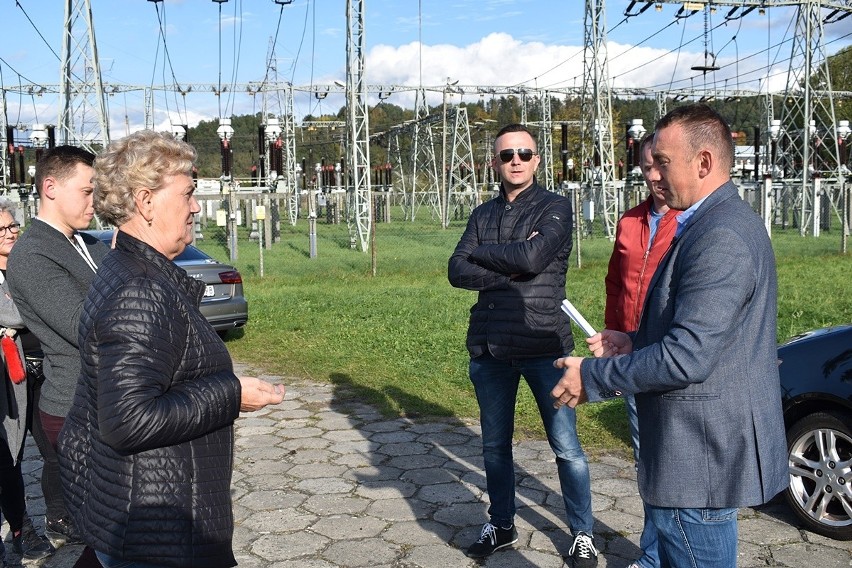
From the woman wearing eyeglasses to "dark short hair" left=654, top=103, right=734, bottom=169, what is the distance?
3.26 m

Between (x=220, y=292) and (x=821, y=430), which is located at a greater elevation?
(x=220, y=292)

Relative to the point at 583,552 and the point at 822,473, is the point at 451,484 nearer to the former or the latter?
the point at 583,552

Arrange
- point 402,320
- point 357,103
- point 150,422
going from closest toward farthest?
1. point 150,422
2. point 402,320
3. point 357,103

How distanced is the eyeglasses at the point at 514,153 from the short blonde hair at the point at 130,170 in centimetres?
223

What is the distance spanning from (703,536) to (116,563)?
68.6 inches

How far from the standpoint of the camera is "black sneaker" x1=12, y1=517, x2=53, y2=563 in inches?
185

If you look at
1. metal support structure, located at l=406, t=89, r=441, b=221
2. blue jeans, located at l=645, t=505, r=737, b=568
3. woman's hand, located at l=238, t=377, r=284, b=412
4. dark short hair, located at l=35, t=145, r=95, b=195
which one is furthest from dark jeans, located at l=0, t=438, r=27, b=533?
metal support structure, located at l=406, t=89, r=441, b=221

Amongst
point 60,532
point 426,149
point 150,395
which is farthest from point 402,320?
point 426,149

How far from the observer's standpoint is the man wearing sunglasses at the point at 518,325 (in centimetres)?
441

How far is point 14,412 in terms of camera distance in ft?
14.6

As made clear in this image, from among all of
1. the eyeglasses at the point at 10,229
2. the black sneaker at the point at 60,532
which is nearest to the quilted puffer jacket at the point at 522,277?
the eyeglasses at the point at 10,229

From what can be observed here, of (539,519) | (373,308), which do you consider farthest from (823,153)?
(539,519)

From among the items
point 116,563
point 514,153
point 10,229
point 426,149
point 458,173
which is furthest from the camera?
point 426,149

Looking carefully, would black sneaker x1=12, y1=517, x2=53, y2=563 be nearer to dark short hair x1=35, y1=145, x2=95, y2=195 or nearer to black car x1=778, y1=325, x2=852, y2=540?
dark short hair x1=35, y1=145, x2=95, y2=195
